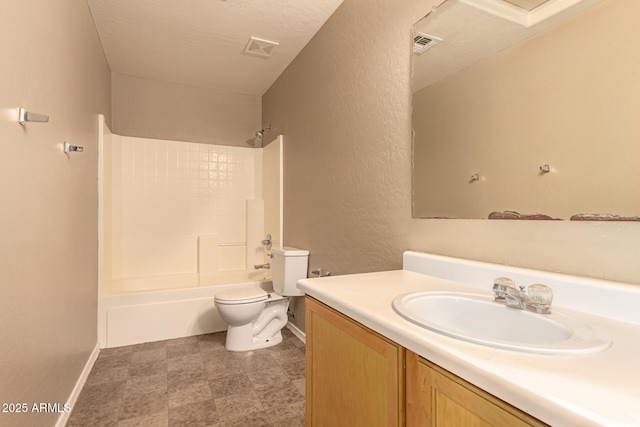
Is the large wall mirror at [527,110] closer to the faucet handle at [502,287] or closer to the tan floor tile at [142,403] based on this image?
the faucet handle at [502,287]

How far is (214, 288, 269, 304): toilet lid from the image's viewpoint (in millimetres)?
2393

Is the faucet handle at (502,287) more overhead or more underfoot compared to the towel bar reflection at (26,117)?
more underfoot

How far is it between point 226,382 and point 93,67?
2472 millimetres

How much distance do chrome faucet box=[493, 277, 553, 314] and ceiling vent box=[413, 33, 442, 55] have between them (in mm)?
1057

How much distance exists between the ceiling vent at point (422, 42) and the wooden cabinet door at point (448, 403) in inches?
51.0

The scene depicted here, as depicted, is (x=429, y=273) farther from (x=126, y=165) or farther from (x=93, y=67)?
(x=126, y=165)

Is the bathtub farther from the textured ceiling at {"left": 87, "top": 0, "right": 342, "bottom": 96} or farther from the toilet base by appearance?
the textured ceiling at {"left": 87, "top": 0, "right": 342, "bottom": 96}

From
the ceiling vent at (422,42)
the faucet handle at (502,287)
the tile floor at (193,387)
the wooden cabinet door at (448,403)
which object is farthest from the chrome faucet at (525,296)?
the tile floor at (193,387)

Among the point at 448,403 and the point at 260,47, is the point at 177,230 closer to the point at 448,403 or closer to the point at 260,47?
the point at 260,47

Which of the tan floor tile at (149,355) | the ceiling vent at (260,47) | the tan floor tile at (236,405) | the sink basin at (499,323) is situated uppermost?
the ceiling vent at (260,47)

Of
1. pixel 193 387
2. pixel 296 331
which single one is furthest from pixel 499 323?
pixel 296 331

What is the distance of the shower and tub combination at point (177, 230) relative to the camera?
2.64m

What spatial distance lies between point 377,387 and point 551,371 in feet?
1.37

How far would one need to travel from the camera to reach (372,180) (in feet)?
5.82
